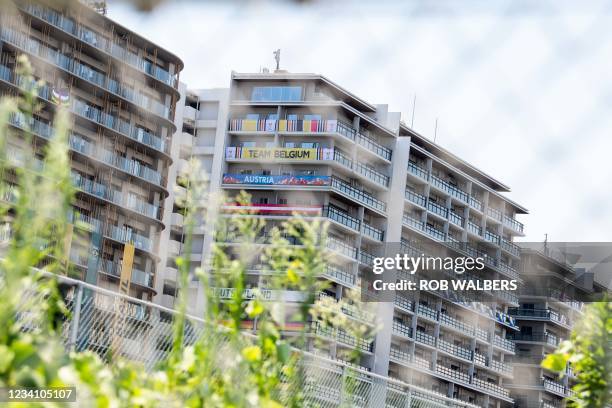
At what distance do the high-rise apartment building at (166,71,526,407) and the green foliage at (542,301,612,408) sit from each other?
481 inches

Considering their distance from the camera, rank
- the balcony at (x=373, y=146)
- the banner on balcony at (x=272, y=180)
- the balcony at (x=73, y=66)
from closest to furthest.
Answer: the balcony at (x=73, y=66)
the banner on balcony at (x=272, y=180)
the balcony at (x=373, y=146)

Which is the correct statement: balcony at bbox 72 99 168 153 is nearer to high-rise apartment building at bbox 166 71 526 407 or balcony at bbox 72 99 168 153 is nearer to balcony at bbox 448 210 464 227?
high-rise apartment building at bbox 166 71 526 407

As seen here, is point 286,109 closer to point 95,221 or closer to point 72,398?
point 95,221

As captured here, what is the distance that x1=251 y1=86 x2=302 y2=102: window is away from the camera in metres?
14.1

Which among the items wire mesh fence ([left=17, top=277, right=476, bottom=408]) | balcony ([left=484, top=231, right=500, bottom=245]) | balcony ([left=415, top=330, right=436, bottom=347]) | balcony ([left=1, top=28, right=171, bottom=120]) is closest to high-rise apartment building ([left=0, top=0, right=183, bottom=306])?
balcony ([left=1, top=28, right=171, bottom=120])

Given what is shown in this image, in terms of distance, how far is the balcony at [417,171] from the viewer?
1508 cm

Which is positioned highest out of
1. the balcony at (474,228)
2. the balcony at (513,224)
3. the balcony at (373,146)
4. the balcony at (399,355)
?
the balcony at (373,146)

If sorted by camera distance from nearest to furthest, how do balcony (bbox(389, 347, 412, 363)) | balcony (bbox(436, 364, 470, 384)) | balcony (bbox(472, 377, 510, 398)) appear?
1. balcony (bbox(389, 347, 412, 363))
2. balcony (bbox(436, 364, 470, 384))
3. balcony (bbox(472, 377, 510, 398))

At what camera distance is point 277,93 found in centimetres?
1418

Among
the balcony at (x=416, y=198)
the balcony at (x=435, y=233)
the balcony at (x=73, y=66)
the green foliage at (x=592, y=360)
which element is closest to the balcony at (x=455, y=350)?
the balcony at (x=435, y=233)

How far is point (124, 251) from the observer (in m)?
11.9

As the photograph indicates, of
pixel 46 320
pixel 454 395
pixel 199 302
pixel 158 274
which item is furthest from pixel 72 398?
pixel 454 395

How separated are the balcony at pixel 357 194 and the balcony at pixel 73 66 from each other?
2551mm

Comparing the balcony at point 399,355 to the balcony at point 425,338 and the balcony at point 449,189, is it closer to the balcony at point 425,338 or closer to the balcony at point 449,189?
the balcony at point 425,338
